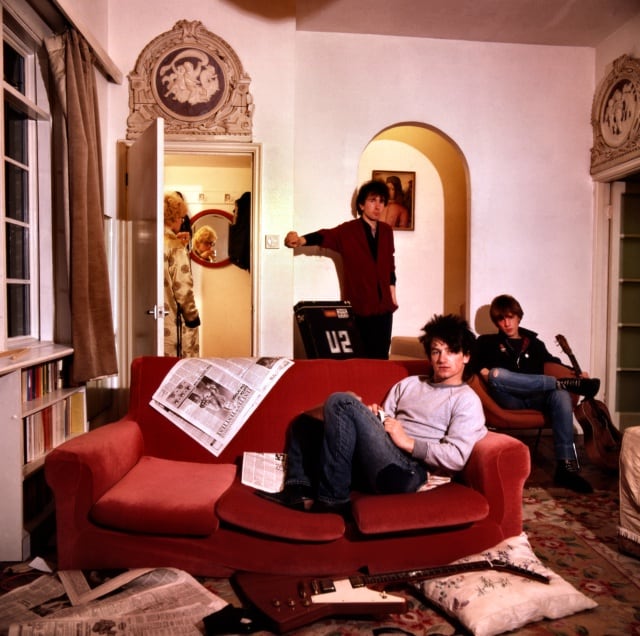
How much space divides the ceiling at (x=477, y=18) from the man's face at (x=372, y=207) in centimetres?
127

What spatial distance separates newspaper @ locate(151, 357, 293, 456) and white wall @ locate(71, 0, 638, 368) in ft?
5.21

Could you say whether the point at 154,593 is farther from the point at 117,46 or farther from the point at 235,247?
the point at 235,247

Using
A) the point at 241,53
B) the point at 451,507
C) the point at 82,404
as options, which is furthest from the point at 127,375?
the point at 451,507

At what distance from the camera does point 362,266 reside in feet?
13.4

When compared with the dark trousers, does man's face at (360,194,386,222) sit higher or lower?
higher

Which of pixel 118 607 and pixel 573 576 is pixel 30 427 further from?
pixel 573 576

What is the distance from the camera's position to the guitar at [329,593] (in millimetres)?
1744

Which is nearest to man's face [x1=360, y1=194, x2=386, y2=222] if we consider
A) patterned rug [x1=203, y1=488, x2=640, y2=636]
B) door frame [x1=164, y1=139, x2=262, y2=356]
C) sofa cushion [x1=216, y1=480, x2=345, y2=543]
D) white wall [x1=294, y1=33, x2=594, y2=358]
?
white wall [x1=294, y1=33, x2=594, y2=358]

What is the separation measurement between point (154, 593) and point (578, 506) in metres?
2.07

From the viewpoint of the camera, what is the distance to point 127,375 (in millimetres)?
3957

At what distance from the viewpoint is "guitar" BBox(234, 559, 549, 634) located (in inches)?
68.7

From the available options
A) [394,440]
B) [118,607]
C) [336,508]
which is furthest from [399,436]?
[118,607]

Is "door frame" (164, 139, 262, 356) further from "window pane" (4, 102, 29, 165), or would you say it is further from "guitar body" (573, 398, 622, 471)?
"guitar body" (573, 398, 622, 471)

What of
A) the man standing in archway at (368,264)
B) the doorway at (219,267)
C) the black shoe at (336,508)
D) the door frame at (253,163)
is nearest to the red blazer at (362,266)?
the man standing in archway at (368,264)
